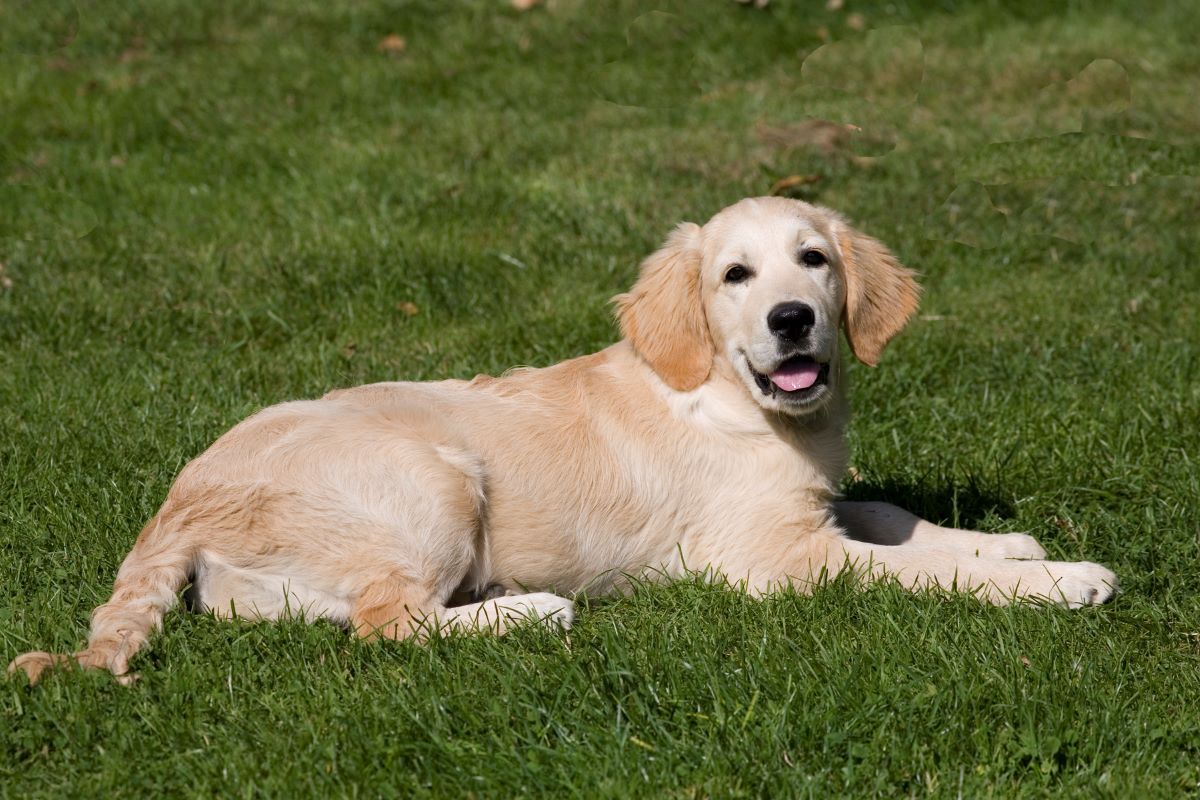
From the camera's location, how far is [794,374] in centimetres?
417

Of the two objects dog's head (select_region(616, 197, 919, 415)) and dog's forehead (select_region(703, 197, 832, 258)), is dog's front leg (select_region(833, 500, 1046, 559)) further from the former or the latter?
dog's forehead (select_region(703, 197, 832, 258))

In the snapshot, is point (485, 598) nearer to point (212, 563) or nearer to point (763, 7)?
point (212, 563)

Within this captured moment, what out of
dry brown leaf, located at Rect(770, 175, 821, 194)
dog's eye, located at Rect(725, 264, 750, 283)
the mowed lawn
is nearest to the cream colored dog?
dog's eye, located at Rect(725, 264, 750, 283)

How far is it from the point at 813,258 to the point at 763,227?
188 mm

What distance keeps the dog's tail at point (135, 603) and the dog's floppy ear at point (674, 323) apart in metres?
1.53

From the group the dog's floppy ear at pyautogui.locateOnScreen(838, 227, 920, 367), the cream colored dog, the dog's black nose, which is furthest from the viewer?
the dog's floppy ear at pyautogui.locateOnScreen(838, 227, 920, 367)

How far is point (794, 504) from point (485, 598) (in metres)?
0.99

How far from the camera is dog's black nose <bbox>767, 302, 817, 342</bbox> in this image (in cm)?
403

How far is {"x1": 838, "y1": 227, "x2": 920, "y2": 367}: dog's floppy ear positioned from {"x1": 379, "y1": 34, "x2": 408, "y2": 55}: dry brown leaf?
228 inches

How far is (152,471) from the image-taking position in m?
4.70

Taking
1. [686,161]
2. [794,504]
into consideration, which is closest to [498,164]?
[686,161]

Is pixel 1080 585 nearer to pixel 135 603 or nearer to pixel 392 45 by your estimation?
pixel 135 603

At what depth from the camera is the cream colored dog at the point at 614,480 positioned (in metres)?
3.84

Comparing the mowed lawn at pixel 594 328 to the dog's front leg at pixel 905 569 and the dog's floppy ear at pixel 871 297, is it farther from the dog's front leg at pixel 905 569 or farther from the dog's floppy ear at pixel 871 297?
the dog's floppy ear at pixel 871 297
